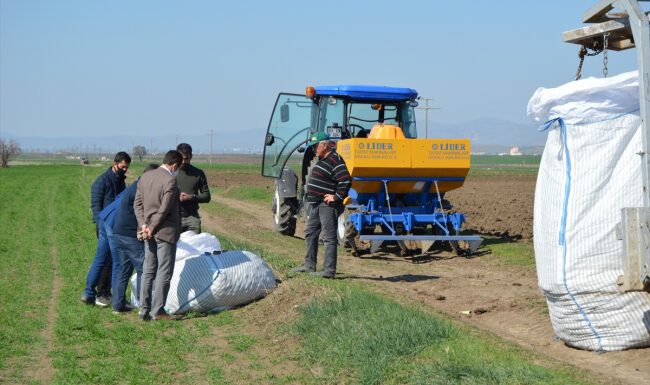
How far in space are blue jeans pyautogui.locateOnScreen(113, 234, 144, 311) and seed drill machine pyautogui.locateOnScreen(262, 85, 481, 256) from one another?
161 inches

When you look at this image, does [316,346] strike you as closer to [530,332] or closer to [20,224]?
[530,332]

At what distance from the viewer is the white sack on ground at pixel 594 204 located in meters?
6.20

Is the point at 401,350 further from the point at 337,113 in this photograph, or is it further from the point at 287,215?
the point at 287,215

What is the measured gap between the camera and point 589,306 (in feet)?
20.9

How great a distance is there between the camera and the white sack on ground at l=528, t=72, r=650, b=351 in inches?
244

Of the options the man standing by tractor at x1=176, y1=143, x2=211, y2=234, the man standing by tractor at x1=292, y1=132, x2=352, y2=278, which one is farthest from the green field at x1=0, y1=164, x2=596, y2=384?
the man standing by tractor at x1=176, y1=143, x2=211, y2=234

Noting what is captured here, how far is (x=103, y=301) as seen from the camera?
9.88 meters

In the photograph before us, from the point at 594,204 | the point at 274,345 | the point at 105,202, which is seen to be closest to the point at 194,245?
the point at 105,202

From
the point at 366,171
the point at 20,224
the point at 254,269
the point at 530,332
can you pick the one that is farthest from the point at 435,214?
the point at 20,224

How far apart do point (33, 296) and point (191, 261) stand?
2.40 meters

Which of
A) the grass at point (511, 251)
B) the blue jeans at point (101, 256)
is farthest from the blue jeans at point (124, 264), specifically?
the grass at point (511, 251)

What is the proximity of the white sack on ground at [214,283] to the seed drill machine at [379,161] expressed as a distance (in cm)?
339

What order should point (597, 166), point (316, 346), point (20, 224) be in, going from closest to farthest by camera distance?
point (597, 166) → point (316, 346) → point (20, 224)

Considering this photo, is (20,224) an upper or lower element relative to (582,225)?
lower
